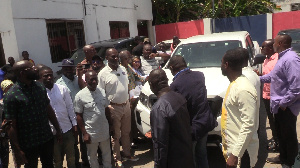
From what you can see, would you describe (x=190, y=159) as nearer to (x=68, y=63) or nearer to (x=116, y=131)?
(x=116, y=131)

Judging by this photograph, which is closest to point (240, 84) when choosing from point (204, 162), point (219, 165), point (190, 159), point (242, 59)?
point (242, 59)

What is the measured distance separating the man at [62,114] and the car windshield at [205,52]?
8.48 feet

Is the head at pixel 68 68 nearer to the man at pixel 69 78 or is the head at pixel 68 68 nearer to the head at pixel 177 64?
the man at pixel 69 78

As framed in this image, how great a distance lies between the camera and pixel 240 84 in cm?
267

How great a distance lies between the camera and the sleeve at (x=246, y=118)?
2.58 m

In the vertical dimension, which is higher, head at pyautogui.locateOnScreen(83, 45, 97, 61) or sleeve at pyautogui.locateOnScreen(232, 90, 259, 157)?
head at pyautogui.locateOnScreen(83, 45, 97, 61)

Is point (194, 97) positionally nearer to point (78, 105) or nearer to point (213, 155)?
point (78, 105)

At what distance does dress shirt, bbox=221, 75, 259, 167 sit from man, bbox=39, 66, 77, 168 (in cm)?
229

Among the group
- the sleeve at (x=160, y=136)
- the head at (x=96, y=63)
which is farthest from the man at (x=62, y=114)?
the sleeve at (x=160, y=136)

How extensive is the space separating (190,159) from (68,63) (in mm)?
2543

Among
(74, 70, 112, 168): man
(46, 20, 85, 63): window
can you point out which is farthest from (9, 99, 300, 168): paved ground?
(46, 20, 85, 63): window

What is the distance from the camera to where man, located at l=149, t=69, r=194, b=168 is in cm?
261

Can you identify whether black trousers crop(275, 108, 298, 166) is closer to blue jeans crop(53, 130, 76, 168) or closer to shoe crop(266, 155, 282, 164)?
shoe crop(266, 155, 282, 164)

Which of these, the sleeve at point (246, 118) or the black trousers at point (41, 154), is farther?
the black trousers at point (41, 154)
